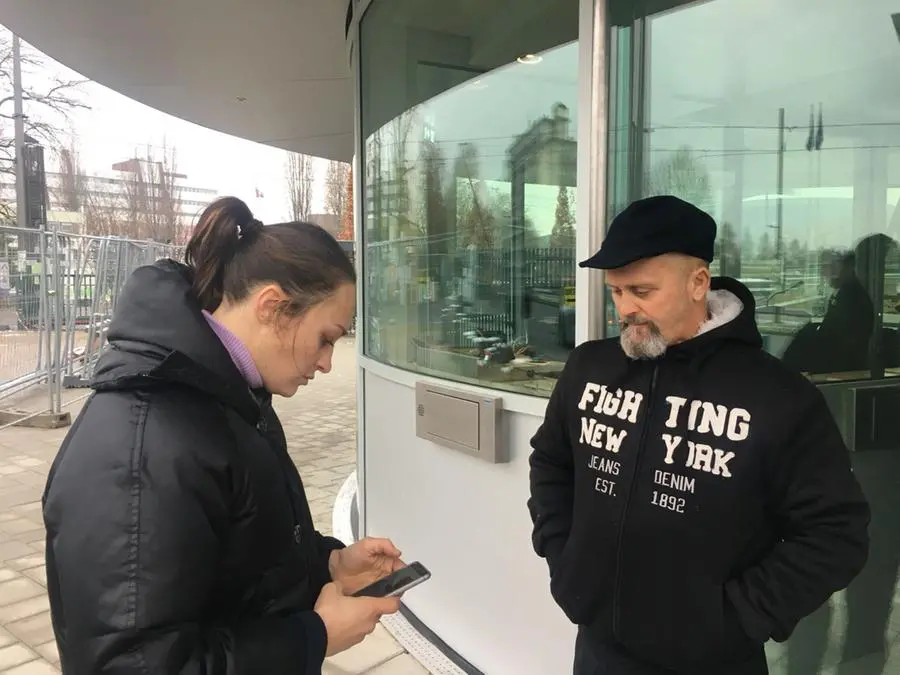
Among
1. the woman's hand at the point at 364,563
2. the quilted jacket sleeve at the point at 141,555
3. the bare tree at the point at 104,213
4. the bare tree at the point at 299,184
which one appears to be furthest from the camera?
the bare tree at the point at 299,184

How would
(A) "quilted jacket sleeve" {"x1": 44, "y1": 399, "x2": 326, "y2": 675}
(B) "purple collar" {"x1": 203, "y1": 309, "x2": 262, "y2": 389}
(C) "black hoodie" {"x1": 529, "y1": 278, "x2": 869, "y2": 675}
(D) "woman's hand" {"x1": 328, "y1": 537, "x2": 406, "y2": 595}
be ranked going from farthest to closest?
(D) "woman's hand" {"x1": 328, "y1": 537, "x2": 406, "y2": 595} < (C) "black hoodie" {"x1": 529, "y1": 278, "x2": 869, "y2": 675} < (B) "purple collar" {"x1": 203, "y1": 309, "x2": 262, "y2": 389} < (A) "quilted jacket sleeve" {"x1": 44, "y1": 399, "x2": 326, "y2": 675}

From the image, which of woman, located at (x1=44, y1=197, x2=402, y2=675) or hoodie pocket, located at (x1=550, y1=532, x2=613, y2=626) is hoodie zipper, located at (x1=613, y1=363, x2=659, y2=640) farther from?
woman, located at (x1=44, y1=197, x2=402, y2=675)

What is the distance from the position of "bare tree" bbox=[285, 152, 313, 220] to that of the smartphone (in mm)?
27862

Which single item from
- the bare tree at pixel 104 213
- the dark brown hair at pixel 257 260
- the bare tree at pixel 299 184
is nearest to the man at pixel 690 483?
the dark brown hair at pixel 257 260

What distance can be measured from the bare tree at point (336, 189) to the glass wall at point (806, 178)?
83.5ft

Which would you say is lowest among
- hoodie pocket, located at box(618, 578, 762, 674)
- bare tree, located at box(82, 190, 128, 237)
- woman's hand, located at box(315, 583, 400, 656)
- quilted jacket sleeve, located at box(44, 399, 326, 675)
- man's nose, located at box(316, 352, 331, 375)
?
hoodie pocket, located at box(618, 578, 762, 674)

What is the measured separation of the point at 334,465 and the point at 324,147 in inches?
192

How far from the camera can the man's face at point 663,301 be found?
1629 millimetres

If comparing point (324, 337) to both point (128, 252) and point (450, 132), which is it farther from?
point (128, 252)

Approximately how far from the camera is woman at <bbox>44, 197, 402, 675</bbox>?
994mm

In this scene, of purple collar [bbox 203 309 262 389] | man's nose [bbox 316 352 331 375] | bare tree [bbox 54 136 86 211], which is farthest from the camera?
bare tree [bbox 54 136 86 211]

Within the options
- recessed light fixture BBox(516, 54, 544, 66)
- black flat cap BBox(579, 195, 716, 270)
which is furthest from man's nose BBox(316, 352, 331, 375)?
recessed light fixture BBox(516, 54, 544, 66)

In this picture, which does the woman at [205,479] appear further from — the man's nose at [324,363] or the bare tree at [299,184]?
the bare tree at [299,184]

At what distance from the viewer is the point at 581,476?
1729mm
